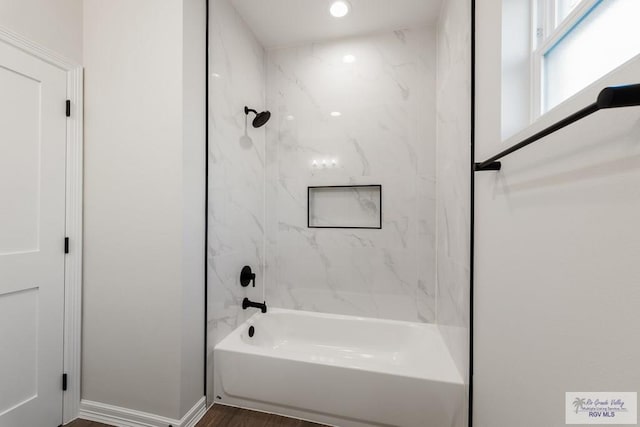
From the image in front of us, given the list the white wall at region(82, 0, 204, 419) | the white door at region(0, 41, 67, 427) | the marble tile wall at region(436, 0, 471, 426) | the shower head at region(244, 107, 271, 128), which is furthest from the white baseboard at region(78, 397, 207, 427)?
the shower head at region(244, 107, 271, 128)

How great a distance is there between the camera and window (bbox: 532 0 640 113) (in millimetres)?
618

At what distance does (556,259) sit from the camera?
2.32 ft

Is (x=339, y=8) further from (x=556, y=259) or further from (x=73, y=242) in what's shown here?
(x=73, y=242)

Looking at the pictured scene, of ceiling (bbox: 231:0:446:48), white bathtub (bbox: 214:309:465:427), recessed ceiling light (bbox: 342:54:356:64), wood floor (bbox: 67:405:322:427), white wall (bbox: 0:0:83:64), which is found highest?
ceiling (bbox: 231:0:446:48)

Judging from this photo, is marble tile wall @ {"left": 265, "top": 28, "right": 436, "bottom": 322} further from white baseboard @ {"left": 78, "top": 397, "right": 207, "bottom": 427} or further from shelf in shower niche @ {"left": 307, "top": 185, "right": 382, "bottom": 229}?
white baseboard @ {"left": 78, "top": 397, "right": 207, "bottom": 427}

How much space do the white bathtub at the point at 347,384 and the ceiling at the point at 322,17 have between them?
2.33 m

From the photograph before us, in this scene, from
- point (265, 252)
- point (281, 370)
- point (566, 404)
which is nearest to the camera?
point (566, 404)

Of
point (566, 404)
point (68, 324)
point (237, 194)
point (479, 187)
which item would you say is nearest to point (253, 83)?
point (237, 194)

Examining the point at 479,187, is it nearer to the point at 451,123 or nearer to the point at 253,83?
the point at 451,123

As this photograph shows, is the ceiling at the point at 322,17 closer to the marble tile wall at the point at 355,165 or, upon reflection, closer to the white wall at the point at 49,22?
the marble tile wall at the point at 355,165

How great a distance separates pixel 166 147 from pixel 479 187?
1591 mm

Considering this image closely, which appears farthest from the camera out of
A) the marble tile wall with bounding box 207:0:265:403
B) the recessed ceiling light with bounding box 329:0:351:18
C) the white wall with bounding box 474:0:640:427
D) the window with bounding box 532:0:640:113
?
the recessed ceiling light with bounding box 329:0:351:18

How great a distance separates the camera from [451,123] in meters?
1.70

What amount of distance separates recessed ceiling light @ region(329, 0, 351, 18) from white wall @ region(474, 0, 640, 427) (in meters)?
1.05
